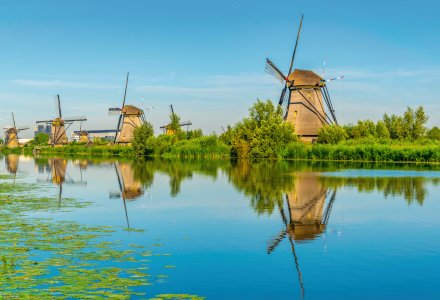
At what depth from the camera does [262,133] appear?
5334cm

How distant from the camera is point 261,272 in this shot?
8.32 meters

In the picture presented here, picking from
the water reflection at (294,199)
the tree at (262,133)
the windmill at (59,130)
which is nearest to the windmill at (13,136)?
the windmill at (59,130)

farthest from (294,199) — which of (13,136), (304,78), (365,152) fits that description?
(13,136)

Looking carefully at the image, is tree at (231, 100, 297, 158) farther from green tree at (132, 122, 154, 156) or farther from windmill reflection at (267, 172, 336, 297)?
windmill reflection at (267, 172, 336, 297)

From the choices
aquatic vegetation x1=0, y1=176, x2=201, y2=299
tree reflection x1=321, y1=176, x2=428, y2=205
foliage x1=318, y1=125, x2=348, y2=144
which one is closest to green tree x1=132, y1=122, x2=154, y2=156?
foliage x1=318, y1=125, x2=348, y2=144

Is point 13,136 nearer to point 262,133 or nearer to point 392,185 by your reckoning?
point 262,133

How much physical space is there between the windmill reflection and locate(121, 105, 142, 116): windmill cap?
6184cm

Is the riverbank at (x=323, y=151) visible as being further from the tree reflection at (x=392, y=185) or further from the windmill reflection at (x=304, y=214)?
the windmill reflection at (x=304, y=214)

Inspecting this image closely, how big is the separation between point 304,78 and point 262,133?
8470 millimetres

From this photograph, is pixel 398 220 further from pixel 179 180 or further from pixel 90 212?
pixel 179 180

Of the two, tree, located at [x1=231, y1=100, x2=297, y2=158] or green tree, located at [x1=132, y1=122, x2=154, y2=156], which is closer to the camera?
tree, located at [x1=231, y1=100, x2=297, y2=158]

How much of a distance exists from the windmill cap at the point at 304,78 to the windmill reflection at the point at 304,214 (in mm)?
34525

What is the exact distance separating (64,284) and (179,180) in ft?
63.8

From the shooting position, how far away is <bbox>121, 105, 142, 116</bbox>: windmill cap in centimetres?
8112
